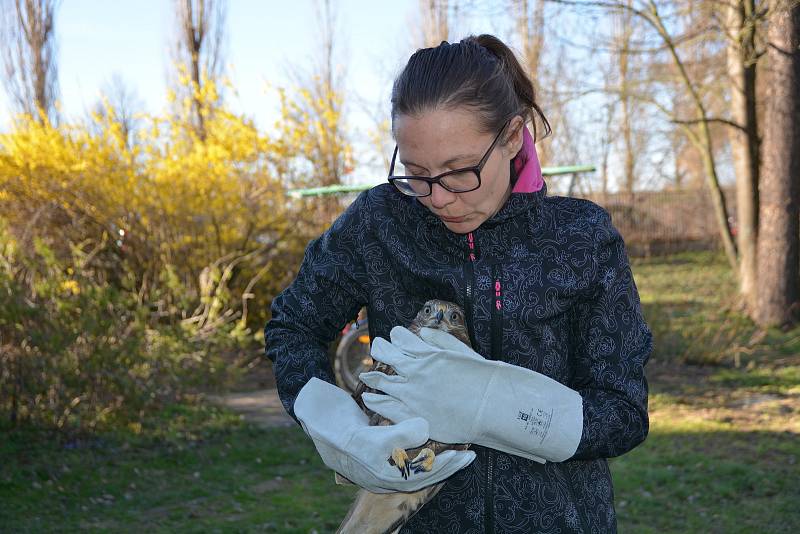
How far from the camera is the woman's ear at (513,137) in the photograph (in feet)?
5.10

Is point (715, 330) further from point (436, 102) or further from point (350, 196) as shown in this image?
point (436, 102)

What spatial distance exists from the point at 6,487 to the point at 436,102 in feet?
12.8

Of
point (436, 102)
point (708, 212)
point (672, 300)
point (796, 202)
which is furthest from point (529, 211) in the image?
point (708, 212)

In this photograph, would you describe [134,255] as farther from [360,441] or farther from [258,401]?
[360,441]

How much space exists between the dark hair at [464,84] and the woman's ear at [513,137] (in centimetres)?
2

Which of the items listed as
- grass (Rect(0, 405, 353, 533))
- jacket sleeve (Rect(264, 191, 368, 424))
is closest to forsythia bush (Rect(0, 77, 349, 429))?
grass (Rect(0, 405, 353, 533))

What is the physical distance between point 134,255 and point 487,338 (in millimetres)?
5988

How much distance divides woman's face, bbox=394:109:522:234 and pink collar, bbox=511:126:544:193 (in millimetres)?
43

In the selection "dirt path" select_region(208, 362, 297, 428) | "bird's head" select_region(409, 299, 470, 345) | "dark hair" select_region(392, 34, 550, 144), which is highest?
"dark hair" select_region(392, 34, 550, 144)

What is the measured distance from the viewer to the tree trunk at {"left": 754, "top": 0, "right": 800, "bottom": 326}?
8.85 metres

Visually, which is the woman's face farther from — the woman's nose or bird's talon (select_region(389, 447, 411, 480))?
bird's talon (select_region(389, 447, 411, 480))

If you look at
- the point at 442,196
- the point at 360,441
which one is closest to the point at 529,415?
the point at 360,441

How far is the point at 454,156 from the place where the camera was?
1.48m

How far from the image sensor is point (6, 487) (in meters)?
4.36
